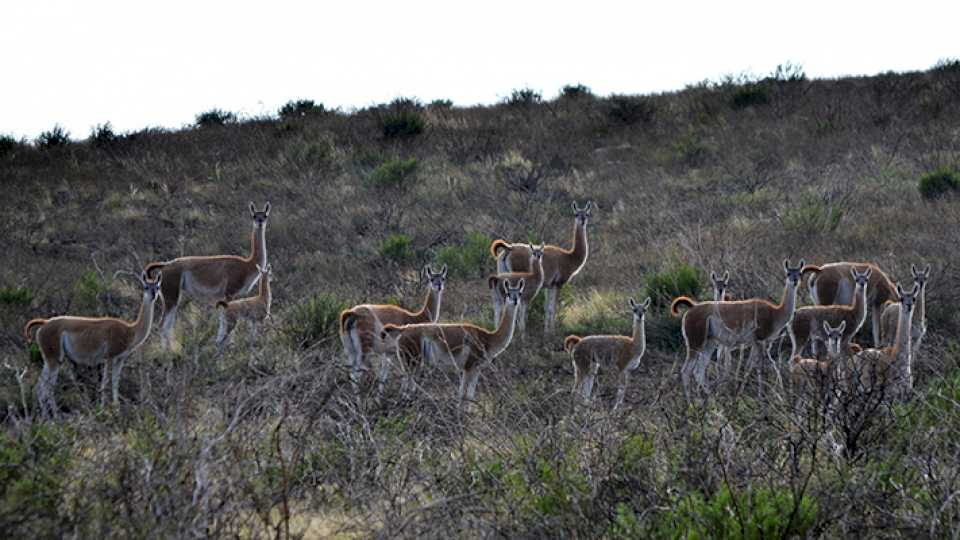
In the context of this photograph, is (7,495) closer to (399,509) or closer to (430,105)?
(399,509)

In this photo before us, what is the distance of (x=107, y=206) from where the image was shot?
26.8 metres

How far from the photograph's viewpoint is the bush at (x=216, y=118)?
35.3 meters

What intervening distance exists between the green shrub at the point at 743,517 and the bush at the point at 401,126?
1012 inches

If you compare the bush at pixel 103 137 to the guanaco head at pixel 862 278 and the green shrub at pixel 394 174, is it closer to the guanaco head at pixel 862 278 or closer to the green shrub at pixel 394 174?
the green shrub at pixel 394 174

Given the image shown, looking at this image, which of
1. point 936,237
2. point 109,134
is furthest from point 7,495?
point 109,134

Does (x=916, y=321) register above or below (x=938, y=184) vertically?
below

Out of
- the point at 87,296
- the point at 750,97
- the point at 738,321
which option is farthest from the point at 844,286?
the point at 750,97

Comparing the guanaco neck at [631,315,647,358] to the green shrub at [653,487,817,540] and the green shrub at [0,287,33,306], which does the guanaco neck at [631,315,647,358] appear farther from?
the green shrub at [0,287,33,306]

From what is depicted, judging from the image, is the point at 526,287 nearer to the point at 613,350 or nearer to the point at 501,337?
the point at 613,350

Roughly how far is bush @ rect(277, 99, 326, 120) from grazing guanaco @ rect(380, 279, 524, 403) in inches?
926

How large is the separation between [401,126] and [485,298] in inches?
593

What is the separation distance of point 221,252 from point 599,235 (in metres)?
6.84

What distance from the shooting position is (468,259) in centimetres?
1897

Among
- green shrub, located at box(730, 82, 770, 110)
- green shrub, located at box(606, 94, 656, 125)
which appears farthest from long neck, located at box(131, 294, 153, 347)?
green shrub, located at box(730, 82, 770, 110)
